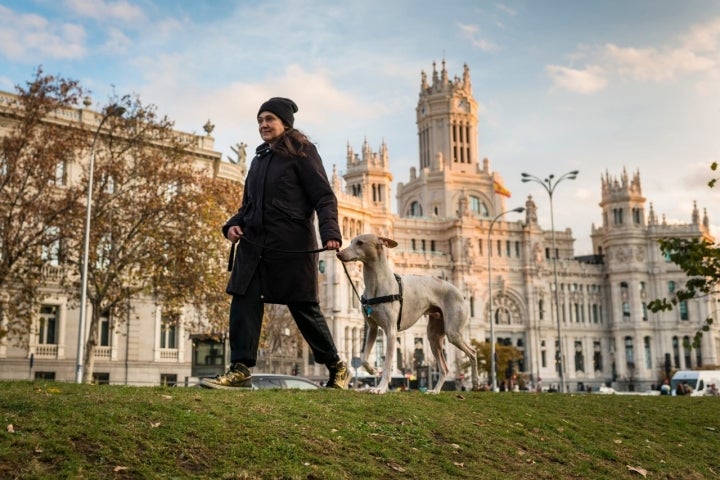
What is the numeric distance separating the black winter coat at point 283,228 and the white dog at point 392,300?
1.07m

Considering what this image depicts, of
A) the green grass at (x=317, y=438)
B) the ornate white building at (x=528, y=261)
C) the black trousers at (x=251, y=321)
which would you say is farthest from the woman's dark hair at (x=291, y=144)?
the ornate white building at (x=528, y=261)

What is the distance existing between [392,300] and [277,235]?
2.58 meters

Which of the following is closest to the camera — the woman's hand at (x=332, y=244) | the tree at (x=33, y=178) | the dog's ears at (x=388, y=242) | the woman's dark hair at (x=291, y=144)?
the woman's hand at (x=332, y=244)

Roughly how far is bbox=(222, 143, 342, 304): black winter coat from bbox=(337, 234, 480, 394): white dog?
1070 mm

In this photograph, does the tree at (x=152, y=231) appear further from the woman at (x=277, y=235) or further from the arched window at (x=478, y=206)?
the arched window at (x=478, y=206)

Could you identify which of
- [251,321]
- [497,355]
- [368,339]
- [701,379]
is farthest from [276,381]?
[497,355]

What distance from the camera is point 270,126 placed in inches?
360

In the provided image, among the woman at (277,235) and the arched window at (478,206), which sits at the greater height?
the arched window at (478,206)

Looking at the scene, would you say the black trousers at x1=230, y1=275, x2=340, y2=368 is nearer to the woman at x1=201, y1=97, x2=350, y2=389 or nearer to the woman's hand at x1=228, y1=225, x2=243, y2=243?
the woman at x1=201, y1=97, x2=350, y2=389

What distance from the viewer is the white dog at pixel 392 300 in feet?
34.6

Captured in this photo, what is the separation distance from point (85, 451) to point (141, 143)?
2757 centimetres

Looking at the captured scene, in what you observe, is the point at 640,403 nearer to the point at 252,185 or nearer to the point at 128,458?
the point at 252,185

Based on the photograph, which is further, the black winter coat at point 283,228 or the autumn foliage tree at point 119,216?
the autumn foliage tree at point 119,216

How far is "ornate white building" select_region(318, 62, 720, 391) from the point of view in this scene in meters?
94.8
